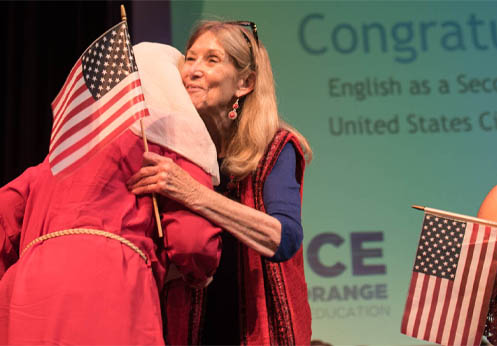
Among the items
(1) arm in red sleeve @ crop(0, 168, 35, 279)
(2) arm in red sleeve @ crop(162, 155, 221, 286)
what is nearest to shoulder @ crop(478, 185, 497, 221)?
(2) arm in red sleeve @ crop(162, 155, 221, 286)

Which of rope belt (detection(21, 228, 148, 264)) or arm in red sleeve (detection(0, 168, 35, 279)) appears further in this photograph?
arm in red sleeve (detection(0, 168, 35, 279))

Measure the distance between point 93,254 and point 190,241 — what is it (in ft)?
0.81

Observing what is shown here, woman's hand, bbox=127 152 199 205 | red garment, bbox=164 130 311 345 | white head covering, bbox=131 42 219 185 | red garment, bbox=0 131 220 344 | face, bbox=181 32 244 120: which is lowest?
red garment, bbox=164 130 311 345

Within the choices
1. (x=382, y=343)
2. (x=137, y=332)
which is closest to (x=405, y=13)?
(x=382, y=343)

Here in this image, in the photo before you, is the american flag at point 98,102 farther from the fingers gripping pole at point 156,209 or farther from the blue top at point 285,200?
the blue top at point 285,200

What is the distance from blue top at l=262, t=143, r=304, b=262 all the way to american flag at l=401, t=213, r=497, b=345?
1.64 ft

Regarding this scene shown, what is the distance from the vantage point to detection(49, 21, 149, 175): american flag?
165 cm

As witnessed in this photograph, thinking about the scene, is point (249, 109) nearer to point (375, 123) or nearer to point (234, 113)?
point (234, 113)

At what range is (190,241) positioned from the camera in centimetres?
157

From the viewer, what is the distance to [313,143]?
3518mm

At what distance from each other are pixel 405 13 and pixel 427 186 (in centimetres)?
105

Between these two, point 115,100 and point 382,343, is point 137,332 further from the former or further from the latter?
point 382,343

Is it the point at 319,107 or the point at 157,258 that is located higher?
the point at 319,107

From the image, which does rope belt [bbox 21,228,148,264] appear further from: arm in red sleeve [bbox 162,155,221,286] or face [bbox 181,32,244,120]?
face [bbox 181,32,244,120]
